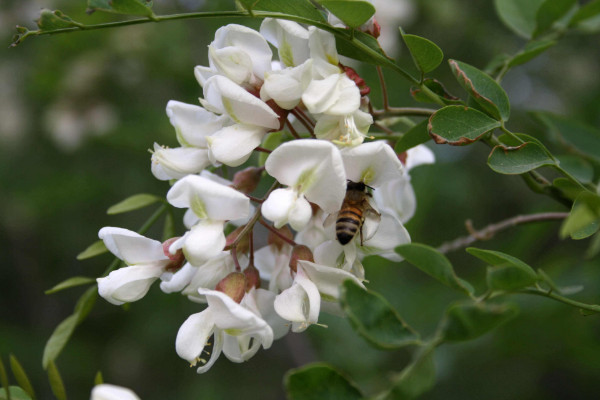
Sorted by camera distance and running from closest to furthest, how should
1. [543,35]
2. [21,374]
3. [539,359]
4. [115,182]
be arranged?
[21,374], [543,35], [539,359], [115,182]

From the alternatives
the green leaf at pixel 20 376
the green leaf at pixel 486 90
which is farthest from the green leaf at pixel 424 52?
the green leaf at pixel 20 376

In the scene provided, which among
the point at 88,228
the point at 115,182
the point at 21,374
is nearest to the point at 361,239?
the point at 21,374

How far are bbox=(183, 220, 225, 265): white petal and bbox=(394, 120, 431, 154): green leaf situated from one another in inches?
11.3

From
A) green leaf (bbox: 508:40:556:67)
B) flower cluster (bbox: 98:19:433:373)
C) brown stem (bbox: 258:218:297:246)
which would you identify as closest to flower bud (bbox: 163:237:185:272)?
flower cluster (bbox: 98:19:433:373)

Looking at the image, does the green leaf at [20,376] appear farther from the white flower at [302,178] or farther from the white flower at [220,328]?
the white flower at [302,178]

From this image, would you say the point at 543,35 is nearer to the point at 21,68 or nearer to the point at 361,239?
the point at 361,239

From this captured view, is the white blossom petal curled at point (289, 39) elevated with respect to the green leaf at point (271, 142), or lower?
elevated

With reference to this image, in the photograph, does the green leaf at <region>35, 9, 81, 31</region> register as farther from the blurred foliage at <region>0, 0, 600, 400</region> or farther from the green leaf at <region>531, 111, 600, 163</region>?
the blurred foliage at <region>0, 0, 600, 400</region>

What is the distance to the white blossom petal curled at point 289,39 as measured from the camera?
0.82m

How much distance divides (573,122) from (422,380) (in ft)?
2.77

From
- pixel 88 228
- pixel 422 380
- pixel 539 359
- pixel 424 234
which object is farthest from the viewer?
pixel 88 228

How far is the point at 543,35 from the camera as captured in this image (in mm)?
1239

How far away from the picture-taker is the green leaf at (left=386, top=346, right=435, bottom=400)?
0.60m

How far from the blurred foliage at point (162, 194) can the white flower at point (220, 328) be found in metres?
1.02
